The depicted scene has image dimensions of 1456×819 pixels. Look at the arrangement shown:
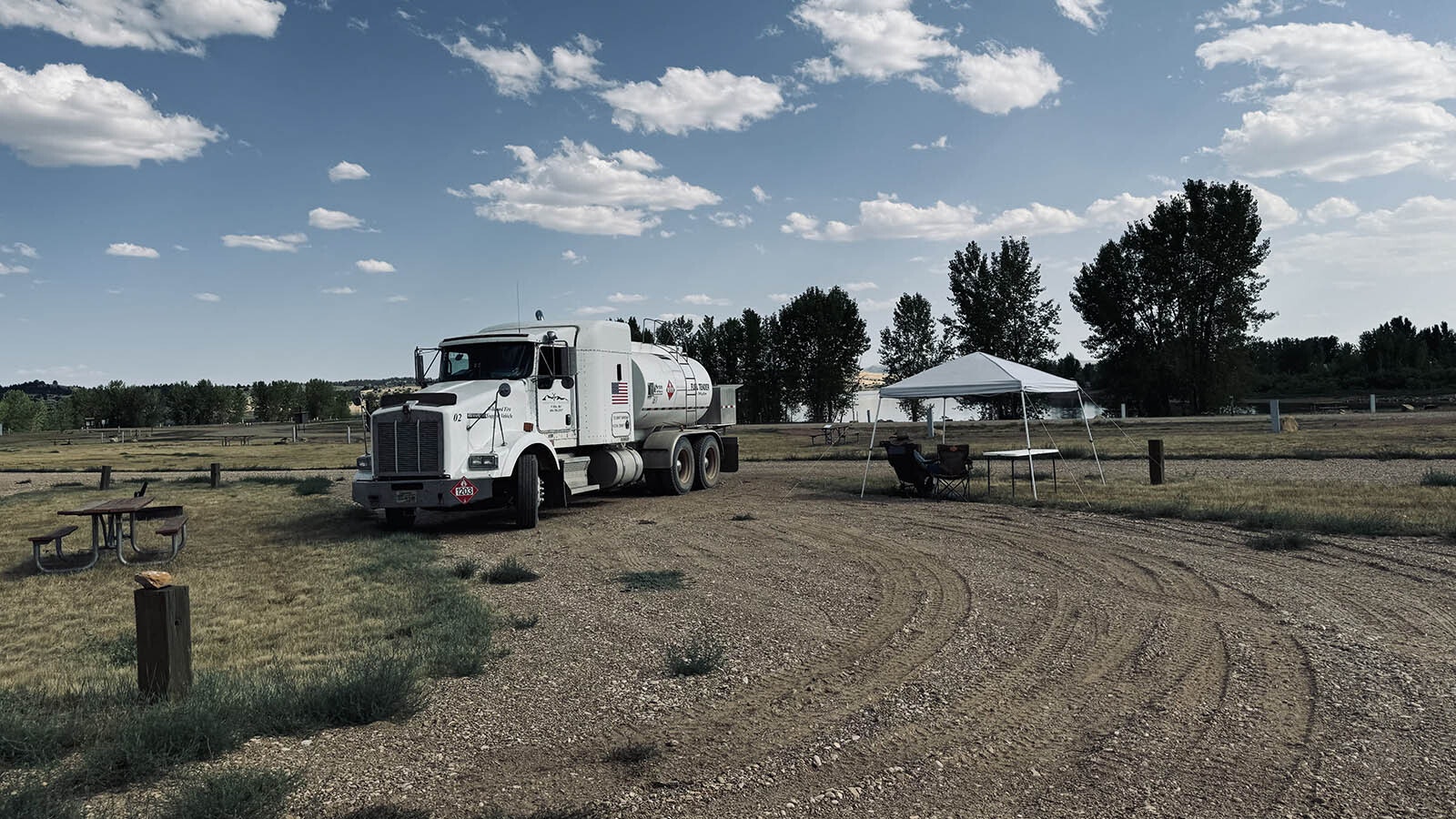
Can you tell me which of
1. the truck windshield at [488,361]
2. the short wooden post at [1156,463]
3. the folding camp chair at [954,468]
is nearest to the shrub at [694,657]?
the truck windshield at [488,361]

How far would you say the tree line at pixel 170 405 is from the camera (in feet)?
309

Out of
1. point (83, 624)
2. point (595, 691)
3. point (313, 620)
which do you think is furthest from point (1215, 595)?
point (83, 624)

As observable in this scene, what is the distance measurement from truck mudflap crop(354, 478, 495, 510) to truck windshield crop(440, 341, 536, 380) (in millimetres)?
1961

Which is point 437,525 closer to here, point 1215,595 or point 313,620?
point 313,620

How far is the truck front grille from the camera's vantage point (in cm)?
1238

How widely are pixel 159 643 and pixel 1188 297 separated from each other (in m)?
60.3

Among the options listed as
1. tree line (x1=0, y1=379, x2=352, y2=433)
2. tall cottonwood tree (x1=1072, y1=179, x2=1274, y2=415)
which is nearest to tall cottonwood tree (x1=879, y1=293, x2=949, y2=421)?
tall cottonwood tree (x1=1072, y1=179, x2=1274, y2=415)

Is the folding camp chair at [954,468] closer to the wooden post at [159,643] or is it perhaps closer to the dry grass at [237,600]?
the dry grass at [237,600]

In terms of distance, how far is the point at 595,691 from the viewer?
18.2ft

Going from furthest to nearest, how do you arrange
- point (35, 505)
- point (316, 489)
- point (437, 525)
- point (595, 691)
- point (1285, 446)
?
point (1285, 446)
point (316, 489)
point (35, 505)
point (437, 525)
point (595, 691)

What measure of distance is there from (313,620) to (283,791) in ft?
A: 13.5

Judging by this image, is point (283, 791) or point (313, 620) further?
point (313, 620)

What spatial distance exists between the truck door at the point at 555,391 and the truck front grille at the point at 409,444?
72.5 inches

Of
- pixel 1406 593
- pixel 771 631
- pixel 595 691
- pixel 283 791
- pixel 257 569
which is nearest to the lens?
pixel 283 791
